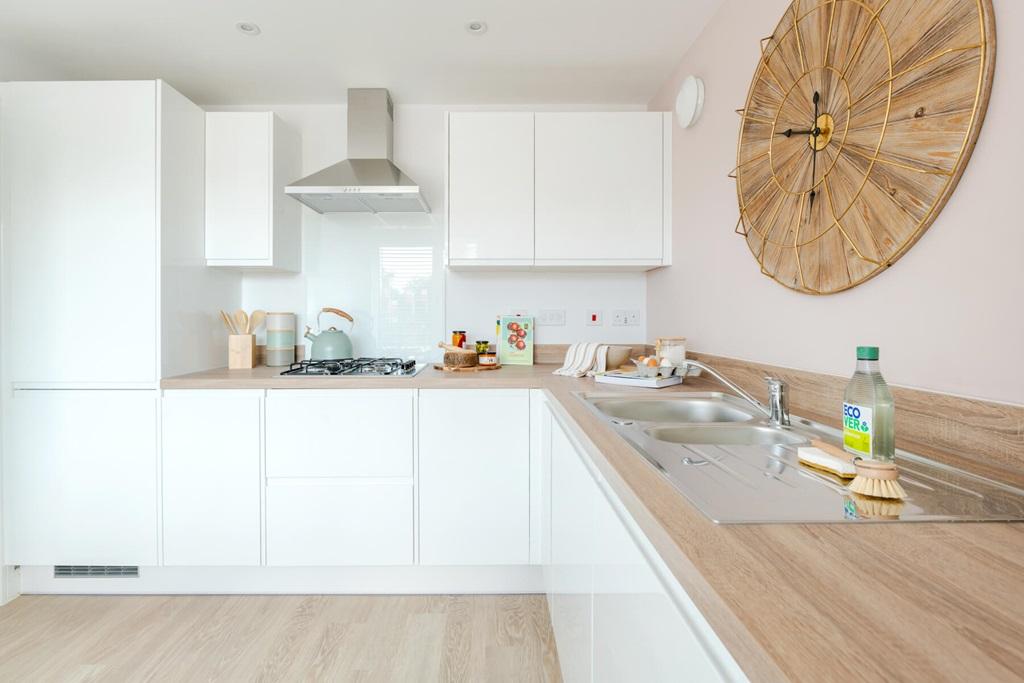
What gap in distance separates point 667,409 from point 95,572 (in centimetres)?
238

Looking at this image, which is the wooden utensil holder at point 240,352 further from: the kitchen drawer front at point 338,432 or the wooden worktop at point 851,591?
the wooden worktop at point 851,591

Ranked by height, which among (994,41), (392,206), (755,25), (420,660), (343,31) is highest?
(343,31)

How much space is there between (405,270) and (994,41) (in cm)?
229

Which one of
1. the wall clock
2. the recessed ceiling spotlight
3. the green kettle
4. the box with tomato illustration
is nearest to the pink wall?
the wall clock

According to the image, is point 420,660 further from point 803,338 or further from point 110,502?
point 803,338

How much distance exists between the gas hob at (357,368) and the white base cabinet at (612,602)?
0.87 m

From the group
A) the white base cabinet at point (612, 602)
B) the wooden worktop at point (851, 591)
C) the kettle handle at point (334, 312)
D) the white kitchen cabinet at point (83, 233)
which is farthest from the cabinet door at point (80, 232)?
the wooden worktop at point (851, 591)

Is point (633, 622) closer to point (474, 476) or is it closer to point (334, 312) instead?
point (474, 476)

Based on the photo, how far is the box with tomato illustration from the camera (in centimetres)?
257

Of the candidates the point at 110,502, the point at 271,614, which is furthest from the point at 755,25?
the point at 110,502

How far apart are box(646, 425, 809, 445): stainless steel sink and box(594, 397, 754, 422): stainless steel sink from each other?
0.94 ft

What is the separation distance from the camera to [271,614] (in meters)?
1.91

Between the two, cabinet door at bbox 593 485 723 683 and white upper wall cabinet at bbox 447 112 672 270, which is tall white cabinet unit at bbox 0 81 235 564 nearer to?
white upper wall cabinet at bbox 447 112 672 270

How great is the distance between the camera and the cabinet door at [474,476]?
199 cm
